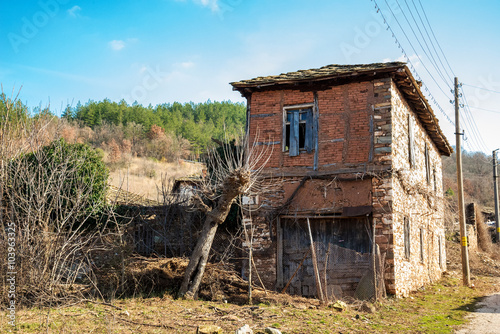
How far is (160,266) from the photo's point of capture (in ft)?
36.2

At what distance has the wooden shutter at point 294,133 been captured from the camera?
12.5 metres

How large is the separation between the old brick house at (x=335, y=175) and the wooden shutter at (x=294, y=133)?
0.10 feet

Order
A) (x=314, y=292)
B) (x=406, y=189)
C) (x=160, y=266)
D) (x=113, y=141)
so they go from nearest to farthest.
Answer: (x=160, y=266) < (x=314, y=292) < (x=406, y=189) < (x=113, y=141)

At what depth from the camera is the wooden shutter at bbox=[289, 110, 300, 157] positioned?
12493 mm

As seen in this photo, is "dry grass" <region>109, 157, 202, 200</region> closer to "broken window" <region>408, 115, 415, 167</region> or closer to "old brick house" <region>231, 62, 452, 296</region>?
"old brick house" <region>231, 62, 452, 296</region>

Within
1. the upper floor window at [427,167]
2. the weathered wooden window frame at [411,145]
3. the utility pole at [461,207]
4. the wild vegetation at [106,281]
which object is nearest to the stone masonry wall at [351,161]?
the weathered wooden window frame at [411,145]

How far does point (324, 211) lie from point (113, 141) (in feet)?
136

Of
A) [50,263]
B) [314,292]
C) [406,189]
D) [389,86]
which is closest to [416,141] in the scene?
[406,189]

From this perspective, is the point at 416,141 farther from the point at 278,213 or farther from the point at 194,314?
the point at 194,314

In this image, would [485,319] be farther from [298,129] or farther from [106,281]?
[106,281]

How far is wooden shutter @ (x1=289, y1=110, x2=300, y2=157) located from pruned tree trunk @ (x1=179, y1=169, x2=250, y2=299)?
313 centimetres

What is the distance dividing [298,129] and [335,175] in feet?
5.99

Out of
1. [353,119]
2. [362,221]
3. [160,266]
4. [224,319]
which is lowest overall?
[224,319]

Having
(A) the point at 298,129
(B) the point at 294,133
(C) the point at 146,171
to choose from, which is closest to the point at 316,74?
(A) the point at 298,129
